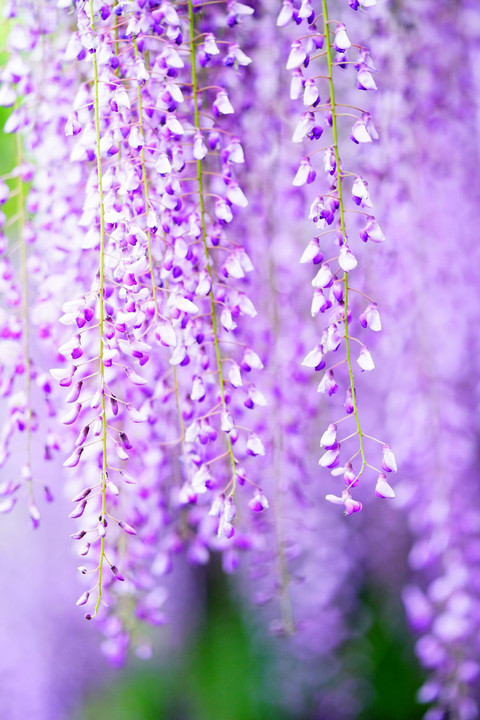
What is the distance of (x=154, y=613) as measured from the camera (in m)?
1.15

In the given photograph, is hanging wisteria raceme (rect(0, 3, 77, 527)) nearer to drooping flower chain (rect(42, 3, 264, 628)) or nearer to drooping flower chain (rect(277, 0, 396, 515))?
drooping flower chain (rect(42, 3, 264, 628))

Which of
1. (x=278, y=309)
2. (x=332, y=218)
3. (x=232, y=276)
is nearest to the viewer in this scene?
(x=332, y=218)

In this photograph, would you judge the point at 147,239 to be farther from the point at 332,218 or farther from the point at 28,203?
the point at 28,203

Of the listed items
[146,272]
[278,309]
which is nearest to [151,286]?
[146,272]

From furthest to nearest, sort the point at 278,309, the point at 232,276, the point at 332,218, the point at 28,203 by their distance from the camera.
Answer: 1. the point at 278,309
2. the point at 28,203
3. the point at 232,276
4. the point at 332,218

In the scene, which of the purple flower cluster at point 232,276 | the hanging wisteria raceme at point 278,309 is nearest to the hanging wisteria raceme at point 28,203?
the purple flower cluster at point 232,276

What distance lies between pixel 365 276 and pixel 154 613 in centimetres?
71

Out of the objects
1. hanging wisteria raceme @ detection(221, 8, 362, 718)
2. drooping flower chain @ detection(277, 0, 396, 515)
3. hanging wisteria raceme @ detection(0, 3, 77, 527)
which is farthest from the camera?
hanging wisteria raceme @ detection(221, 8, 362, 718)

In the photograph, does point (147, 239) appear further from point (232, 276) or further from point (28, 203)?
point (28, 203)

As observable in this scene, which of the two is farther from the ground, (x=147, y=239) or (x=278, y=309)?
(x=147, y=239)

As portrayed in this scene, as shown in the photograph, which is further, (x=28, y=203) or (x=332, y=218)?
(x=28, y=203)

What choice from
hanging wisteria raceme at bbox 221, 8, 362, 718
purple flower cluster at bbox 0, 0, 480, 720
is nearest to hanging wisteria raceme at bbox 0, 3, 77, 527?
purple flower cluster at bbox 0, 0, 480, 720

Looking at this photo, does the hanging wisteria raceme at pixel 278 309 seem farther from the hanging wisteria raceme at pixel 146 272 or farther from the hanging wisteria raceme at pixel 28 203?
the hanging wisteria raceme at pixel 28 203

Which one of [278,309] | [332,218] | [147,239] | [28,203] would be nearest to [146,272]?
[147,239]
